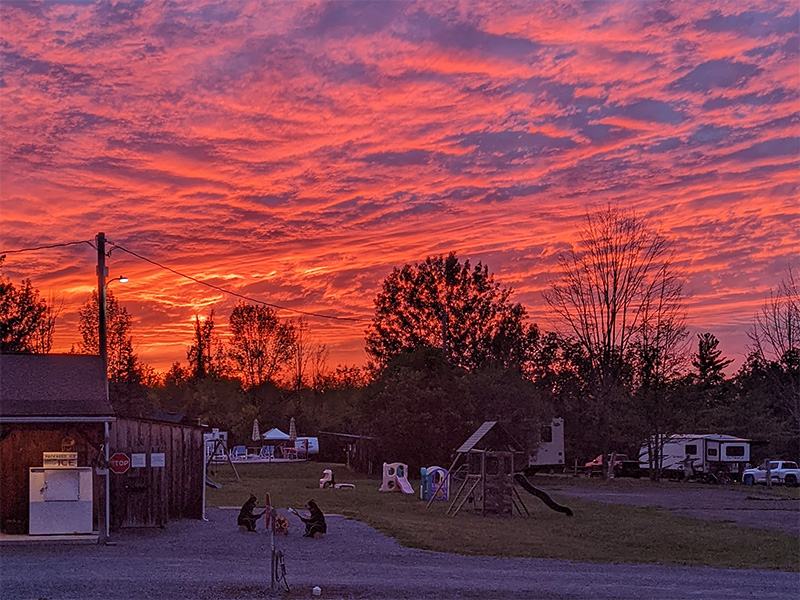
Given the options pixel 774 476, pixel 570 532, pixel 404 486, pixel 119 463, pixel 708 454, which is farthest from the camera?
pixel 708 454

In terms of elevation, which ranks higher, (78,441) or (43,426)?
(43,426)

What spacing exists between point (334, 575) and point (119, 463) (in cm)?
734

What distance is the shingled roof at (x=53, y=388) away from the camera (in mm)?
19391

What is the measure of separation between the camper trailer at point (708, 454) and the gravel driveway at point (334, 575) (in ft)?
132

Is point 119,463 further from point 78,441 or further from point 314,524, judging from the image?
point 314,524

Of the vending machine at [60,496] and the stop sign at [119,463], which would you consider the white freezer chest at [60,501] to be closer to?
the vending machine at [60,496]

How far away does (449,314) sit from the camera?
2820 inches

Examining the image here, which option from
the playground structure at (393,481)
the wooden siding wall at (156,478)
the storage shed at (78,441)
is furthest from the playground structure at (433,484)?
the storage shed at (78,441)

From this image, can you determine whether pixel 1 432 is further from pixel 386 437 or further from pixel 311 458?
pixel 311 458

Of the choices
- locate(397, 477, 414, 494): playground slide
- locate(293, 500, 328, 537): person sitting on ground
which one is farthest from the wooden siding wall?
locate(397, 477, 414, 494): playground slide

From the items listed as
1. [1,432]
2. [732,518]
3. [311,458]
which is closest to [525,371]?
[311,458]

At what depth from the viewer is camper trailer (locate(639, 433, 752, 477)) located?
5512 centimetres

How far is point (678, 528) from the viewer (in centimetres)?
2469

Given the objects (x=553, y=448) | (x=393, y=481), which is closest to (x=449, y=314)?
(x=553, y=448)
